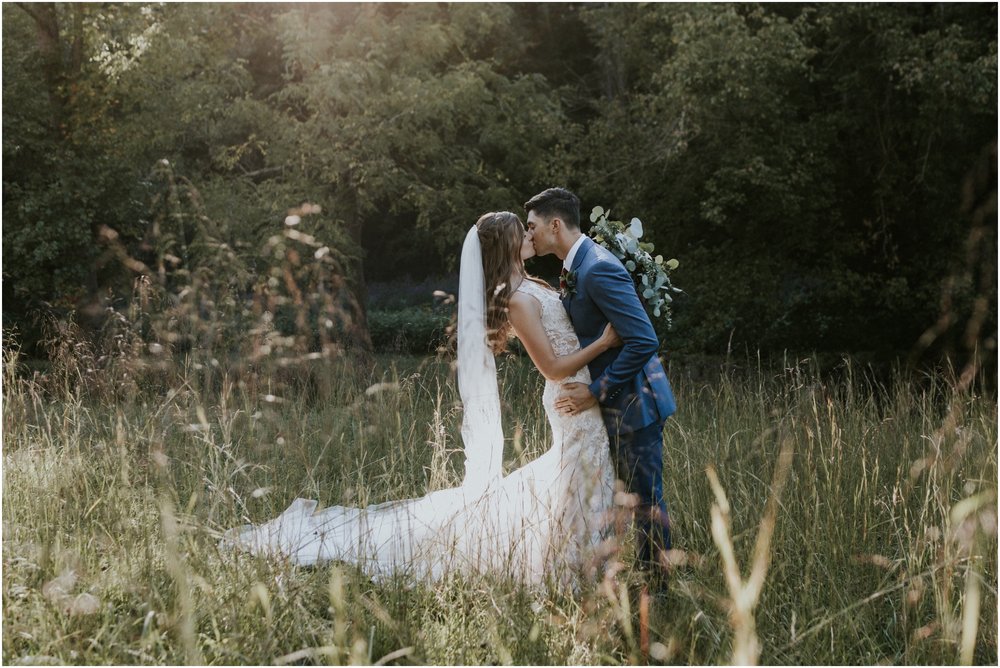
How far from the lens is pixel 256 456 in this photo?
513cm

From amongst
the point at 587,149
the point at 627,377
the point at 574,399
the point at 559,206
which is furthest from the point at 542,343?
the point at 587,149

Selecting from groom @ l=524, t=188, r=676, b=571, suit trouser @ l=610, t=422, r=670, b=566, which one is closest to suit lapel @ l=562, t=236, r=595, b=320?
groom @ l=524, t=188, r=676, b=571

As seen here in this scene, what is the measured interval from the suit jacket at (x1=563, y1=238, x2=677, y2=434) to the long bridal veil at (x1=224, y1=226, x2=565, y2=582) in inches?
16.2

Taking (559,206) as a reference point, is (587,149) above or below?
above

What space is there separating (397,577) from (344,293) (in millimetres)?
6313

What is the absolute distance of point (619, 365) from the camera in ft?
11.7

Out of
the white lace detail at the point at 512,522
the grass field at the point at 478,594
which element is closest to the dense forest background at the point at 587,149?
the white lace detail at the point at 512,522

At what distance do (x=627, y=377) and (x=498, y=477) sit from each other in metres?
0.92

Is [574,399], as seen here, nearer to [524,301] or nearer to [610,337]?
[610,337]

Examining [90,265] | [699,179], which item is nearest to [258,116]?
[90,265]

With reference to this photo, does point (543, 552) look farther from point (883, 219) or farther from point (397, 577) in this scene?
point (883, 219)

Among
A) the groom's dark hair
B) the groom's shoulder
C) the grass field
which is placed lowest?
the grass field

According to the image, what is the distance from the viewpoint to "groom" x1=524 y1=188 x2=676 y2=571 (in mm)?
3572

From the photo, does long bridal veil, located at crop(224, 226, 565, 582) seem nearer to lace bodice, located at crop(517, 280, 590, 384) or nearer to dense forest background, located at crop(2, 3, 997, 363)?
lace bodice, located at crop(517, 280, 590, 384)
